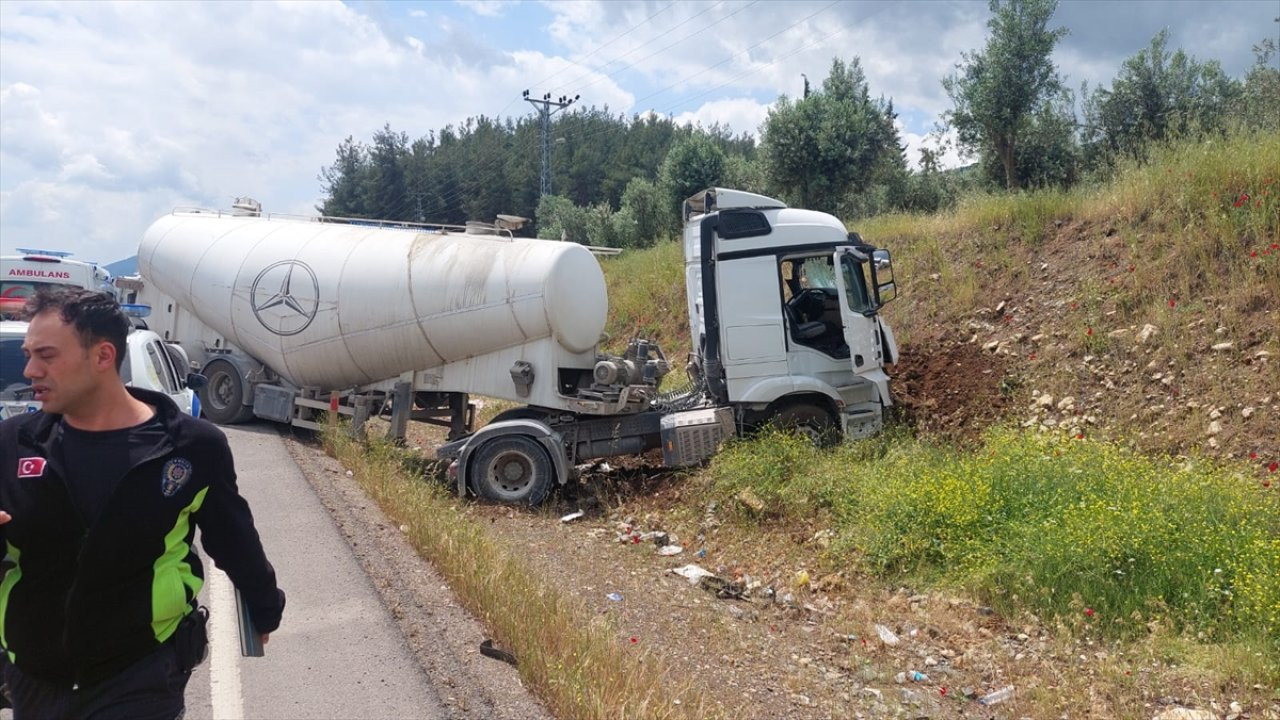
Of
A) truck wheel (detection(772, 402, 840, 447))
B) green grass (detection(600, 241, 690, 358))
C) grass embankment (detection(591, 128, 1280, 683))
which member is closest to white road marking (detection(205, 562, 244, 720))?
grass embankment (detection(591, 128, 1280, 683))

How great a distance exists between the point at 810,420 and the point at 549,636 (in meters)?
6.03

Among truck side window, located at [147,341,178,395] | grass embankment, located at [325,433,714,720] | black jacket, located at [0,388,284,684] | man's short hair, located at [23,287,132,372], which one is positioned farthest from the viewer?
truck side window, located at [147,341,178,395]

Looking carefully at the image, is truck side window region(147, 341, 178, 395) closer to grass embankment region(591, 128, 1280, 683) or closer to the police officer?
grass embankment region(591, 128, 1280, 683)

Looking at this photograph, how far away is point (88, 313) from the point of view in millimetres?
2457

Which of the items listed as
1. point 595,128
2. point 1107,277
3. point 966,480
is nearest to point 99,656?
point 966,480

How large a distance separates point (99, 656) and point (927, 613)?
5.45m

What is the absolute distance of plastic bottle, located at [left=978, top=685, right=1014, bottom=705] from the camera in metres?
5.20

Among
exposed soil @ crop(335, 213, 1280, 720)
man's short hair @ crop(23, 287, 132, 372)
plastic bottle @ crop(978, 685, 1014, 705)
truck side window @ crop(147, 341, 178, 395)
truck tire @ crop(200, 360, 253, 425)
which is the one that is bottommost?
plastic bottle @ crop(978, 685, 1014, 705)

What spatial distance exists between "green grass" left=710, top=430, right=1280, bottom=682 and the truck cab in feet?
4.08

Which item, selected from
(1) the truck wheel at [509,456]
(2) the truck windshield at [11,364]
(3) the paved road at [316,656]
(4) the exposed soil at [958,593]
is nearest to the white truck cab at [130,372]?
(2) the truck windshield at [11,364]

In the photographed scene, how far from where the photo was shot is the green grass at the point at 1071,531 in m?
5.78

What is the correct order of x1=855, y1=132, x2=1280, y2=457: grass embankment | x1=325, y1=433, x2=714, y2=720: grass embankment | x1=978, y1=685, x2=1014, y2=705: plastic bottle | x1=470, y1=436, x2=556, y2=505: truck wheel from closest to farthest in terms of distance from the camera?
x1=325, y1=433, x2=714, y2=720: grass embankment
x1=978, y1=685, x2=1014, y2=705: plastic bottle
x1=855, y1=132, x2=1280, y2=457: grass embankment
x1=470, y1=436, x2=556, y2=505: truck wheel

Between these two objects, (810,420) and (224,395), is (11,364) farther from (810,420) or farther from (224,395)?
(810,420)

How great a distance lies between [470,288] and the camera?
10.7 meters
